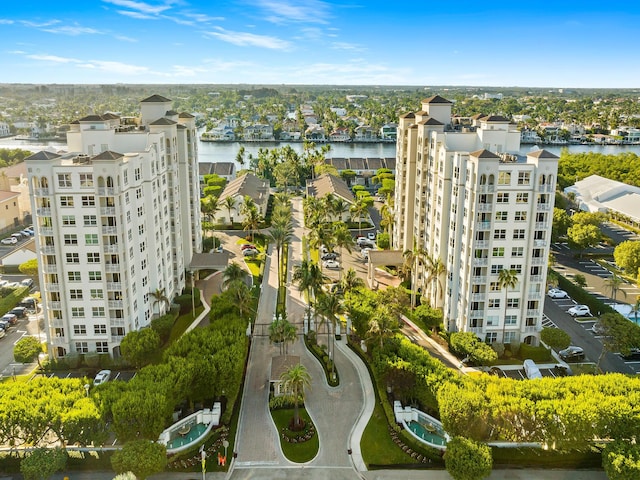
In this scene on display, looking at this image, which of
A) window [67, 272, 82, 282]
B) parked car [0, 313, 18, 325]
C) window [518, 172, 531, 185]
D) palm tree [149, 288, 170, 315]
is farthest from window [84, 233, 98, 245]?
window [518, 172, 531, 185]

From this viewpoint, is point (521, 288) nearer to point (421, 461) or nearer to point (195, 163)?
point (421, 461)

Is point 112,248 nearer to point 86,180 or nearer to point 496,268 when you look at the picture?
point 86,180

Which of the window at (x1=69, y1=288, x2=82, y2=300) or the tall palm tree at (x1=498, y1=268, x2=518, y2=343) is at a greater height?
the tall palm tree at (x1=498, y1=268, x2=518, y2=343)

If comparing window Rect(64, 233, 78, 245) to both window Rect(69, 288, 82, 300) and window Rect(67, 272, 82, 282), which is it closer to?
window Rect(67, 272, 82, 282)

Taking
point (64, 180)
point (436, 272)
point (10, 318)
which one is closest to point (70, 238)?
point (64, 180)

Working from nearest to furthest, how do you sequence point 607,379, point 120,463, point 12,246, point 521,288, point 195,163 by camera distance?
1. point 120,463
2. point 607,379
3. point 521,288
4. point 195,163
5. point 12,246

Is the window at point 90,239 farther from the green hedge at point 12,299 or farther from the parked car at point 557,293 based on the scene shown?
the parked car at point 557,293

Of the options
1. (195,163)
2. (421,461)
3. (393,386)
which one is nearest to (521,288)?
(393,386)
